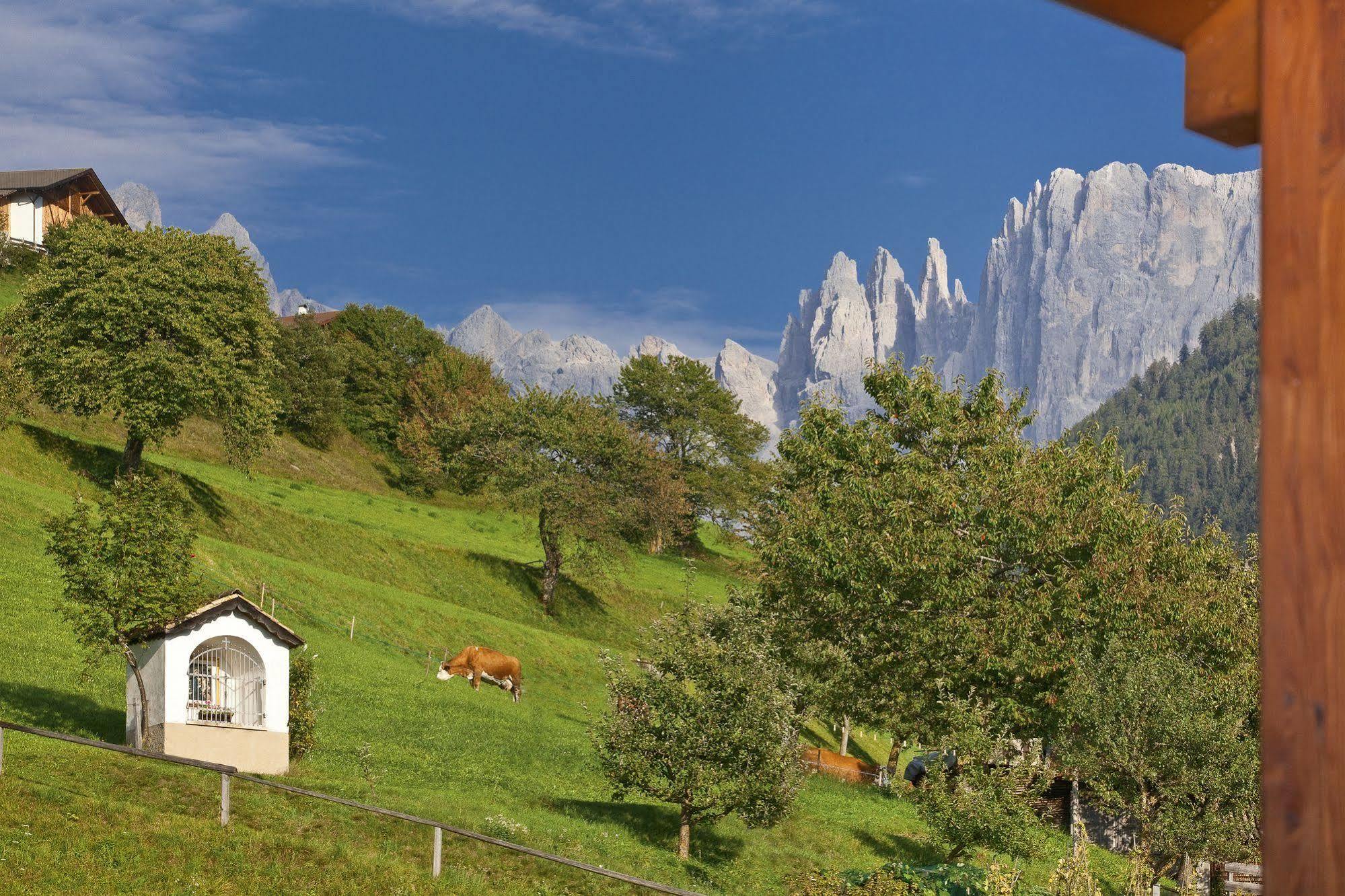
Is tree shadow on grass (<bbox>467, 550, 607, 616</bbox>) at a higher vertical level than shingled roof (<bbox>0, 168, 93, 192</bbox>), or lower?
lower

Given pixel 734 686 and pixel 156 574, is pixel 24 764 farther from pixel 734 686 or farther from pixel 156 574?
pixel 734 686

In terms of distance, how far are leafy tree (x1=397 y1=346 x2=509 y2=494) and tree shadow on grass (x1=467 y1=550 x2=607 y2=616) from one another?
1823cm

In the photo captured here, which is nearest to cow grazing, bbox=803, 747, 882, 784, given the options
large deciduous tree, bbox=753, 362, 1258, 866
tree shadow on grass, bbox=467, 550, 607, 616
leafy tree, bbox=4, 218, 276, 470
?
large deciduous tree, bbox=753, 362, 1258, 866

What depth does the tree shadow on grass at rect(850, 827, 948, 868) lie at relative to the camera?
34.6 metres

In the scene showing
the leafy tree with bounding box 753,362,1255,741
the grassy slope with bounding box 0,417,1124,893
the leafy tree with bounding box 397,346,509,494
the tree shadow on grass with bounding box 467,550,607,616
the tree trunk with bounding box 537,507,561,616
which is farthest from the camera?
the leafy tree with bounding box 397,346,509,494

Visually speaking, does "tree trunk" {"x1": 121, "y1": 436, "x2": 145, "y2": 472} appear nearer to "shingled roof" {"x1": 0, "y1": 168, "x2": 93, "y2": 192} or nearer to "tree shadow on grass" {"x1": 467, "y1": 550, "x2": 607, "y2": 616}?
"tree shadow on grass" {"x1": 467, "y1": 550, "x2": 607, "y2": 616}

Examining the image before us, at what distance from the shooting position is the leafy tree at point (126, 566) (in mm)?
27766

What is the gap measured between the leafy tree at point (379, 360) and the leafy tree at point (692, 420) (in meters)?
19.3

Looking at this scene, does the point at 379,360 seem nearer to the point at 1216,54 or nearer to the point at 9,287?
the point at 9,287

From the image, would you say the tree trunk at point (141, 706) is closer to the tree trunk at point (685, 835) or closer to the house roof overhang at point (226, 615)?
the house roof overhang at point (226, 615)

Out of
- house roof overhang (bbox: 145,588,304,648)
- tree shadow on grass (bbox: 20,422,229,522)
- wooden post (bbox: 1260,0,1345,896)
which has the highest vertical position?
tree shadow on grass (bbox: 20,422,229,522)

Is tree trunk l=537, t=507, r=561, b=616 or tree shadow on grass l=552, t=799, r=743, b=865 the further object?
tree trunk l=537, t=507, r=561, b=616

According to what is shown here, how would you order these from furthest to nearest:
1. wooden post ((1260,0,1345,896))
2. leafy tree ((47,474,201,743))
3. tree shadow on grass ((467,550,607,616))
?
tree shadow on grass ((467,550,607,616)), leafy tree ((47,474,201,743)), wooden post ((1260,0,1345,896))

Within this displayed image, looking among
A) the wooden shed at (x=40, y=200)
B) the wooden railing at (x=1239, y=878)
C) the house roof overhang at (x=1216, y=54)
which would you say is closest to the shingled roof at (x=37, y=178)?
the wooden shed at (x=40, y=200)
